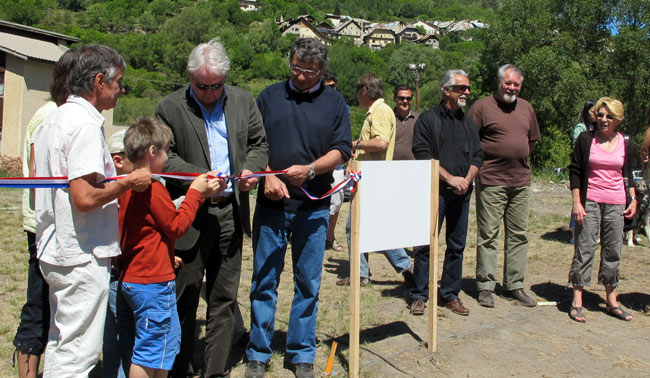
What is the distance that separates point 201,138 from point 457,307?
10.1 feet

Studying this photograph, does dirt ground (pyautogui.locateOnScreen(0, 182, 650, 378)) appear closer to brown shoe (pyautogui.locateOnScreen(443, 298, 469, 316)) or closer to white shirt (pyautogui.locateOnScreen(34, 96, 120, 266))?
brown shoe (pyautogui.locateOnScreen(443, 298, 469, 316))

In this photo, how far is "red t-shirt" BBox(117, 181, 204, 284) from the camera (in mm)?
3031

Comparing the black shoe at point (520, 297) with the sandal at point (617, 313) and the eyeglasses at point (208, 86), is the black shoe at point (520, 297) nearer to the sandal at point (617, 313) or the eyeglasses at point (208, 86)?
the sandal at point (617, 313)

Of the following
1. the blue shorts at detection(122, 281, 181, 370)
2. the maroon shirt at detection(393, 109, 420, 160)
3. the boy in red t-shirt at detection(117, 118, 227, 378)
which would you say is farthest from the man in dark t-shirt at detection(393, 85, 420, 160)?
the blue shorts at detection(122, 281, 181, 370)

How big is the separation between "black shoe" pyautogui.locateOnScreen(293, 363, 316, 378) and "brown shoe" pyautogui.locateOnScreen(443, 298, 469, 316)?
6.56 ft

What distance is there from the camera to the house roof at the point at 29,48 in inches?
839

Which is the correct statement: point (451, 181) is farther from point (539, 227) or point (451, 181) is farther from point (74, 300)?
point (539, 227)

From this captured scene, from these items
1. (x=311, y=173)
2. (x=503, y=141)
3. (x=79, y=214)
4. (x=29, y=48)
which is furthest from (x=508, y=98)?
(x=29, y=48)

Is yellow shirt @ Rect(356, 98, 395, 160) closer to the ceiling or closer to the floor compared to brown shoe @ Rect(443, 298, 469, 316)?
closer to the ceiling

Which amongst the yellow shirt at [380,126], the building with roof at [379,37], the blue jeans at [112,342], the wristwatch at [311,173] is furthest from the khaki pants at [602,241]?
the building with roof at [379,37]

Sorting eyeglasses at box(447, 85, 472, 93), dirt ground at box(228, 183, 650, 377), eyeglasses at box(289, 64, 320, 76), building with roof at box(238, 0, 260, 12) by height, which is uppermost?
building with roof at box(238, 0, 260, 12)

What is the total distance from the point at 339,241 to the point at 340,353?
4411 millimetres

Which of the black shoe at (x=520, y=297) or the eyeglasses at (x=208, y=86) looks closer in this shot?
the eyeglasses at (x=208, y=86)

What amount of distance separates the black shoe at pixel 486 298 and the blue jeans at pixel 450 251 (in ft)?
1.31
